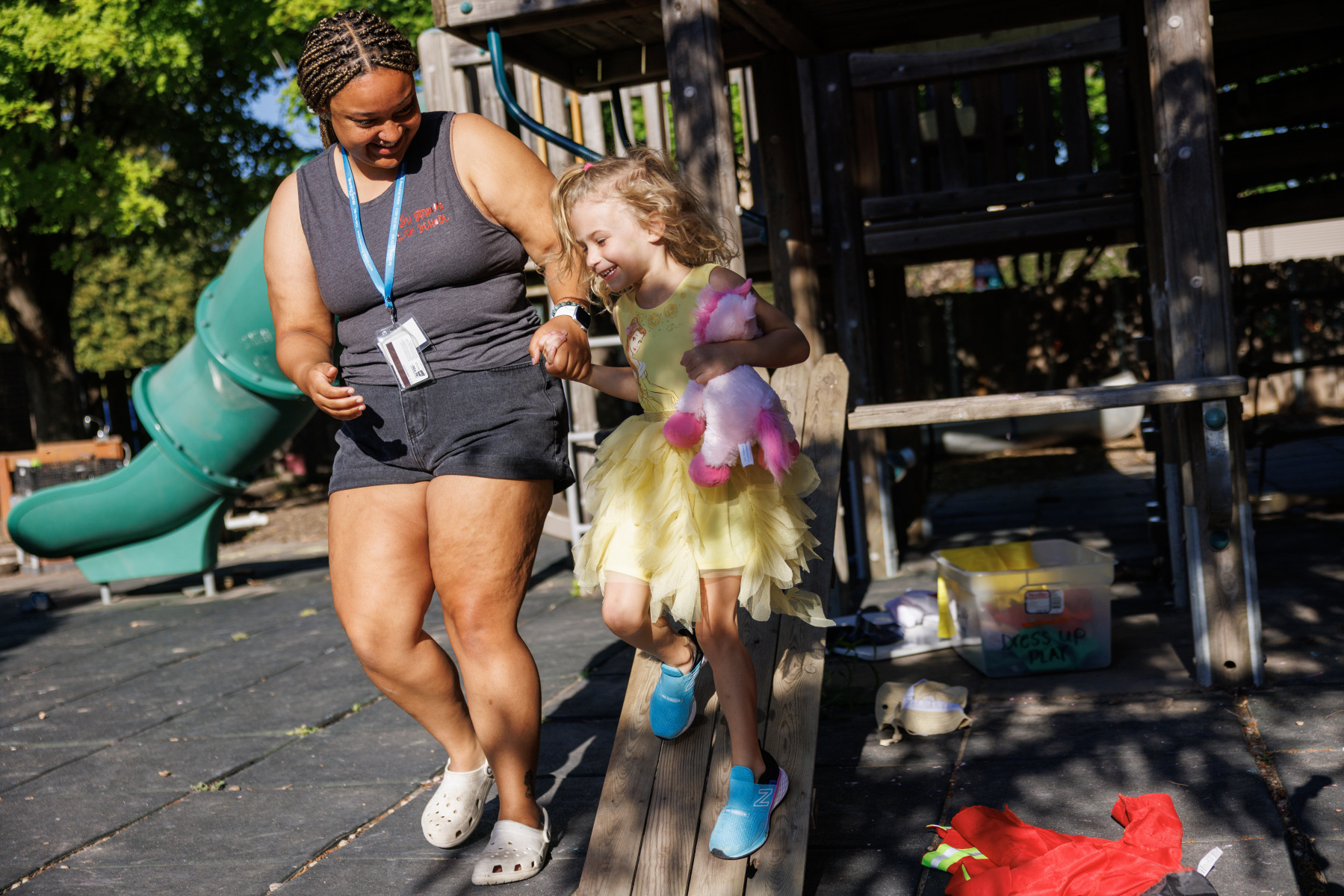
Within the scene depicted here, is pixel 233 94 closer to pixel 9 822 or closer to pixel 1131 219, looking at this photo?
pixel 1131 219

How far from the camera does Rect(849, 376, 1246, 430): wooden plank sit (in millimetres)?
3557

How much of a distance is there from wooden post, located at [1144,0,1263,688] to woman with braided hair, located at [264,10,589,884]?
215cm

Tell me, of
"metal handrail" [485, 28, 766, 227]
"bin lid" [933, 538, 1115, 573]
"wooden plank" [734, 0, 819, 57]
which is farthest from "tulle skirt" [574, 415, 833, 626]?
"wooden plank" [734, 0, 819, 57]

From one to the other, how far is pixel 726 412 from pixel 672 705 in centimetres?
77

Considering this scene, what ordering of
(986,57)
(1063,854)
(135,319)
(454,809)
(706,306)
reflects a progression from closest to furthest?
(1063,854) → (706,306) → (454,809) → (986,57) → (135,319)

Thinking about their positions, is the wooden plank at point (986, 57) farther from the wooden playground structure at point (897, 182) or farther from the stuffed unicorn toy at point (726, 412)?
the stuffed unicorn toy at point (726, 412)

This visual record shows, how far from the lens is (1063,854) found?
7.80 ft

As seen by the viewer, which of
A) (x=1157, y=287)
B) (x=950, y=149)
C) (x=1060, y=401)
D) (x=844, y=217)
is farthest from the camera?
(x=950, y=149)

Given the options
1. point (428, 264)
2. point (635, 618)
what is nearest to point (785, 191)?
point (428, 264)

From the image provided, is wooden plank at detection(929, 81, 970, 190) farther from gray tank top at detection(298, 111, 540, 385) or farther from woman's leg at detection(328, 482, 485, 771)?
woman's leg at detection(328, 482, 485, 771)

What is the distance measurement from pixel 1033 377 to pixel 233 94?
1114cm

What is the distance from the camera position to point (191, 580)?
930 cm

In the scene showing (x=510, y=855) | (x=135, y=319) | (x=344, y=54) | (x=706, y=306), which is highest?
(x=135, y=319)

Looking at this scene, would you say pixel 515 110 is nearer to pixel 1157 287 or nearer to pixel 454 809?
pixel 454 809
